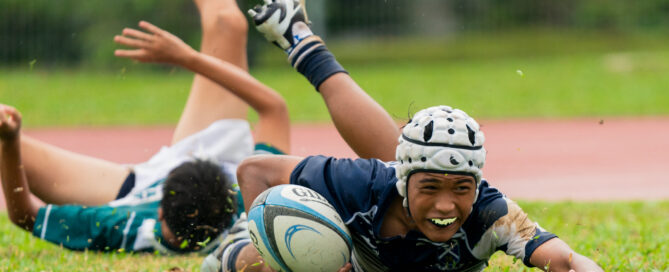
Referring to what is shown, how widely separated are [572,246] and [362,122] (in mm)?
1717

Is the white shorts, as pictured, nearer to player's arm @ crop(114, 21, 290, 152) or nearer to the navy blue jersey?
player's arm @ crop(114, 21, 290, 152)

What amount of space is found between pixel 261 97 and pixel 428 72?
19.6m

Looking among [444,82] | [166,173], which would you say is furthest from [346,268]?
[444,82]

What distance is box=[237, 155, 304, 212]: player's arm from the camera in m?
5.12

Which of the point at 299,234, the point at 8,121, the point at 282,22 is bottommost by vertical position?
the point at 8,121

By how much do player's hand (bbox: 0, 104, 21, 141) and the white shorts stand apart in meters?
1.18

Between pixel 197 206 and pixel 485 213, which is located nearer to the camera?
pixel 485 213

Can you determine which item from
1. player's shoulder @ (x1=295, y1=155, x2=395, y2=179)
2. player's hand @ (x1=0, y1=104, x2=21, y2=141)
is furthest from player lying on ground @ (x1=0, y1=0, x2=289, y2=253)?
player's shoulder @ (x1=295, y1=155, x2=395, y2=179)

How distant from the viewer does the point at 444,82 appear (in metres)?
22.6

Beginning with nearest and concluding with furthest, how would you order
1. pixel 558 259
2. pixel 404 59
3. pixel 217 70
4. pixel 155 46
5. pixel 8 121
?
pixel 558 259 < pixel 8 121 < pixel 155 46 < pixel 217 70 < pixel 404 59

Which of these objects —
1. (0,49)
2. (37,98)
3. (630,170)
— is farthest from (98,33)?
(630,170)

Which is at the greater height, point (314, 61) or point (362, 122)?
point (314, 61)

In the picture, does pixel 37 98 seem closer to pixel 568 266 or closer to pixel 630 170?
pixel 630 170

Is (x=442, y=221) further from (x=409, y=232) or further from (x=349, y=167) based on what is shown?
(x=349, y=167)
